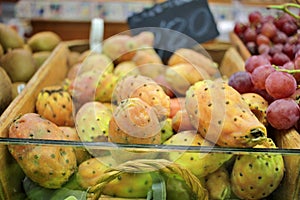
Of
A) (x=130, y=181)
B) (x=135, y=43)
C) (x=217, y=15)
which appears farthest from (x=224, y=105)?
(x=217, y=15)

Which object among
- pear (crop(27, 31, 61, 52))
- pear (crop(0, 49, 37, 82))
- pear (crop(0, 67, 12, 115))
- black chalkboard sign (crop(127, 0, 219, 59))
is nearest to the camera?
pear (crop(0, 67, 12, 115))

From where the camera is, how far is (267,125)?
2.63ft

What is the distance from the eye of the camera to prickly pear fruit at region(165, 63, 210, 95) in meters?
1.01

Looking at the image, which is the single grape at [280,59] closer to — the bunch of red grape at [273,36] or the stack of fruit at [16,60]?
the bunch of red grape at [273,36]

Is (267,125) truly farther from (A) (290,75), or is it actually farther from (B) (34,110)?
(B) (34,110)

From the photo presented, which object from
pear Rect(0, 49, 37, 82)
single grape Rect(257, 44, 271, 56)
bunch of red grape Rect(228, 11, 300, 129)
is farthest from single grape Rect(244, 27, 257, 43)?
pear Rect(0, 49, 37, 82)

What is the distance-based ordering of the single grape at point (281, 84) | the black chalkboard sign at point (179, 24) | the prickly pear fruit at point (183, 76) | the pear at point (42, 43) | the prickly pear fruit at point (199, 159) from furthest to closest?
the pear at point (42, 43)
the black chalkboard sign at point (179, 24)
the prickly pear fruit at point (183, 76)
the single grape at point (281, 84)
the prickly pear fruit at point (199, 159)

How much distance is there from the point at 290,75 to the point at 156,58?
0.46m

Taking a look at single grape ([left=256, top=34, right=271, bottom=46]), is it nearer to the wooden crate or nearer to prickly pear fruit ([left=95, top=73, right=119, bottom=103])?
the wooden crate

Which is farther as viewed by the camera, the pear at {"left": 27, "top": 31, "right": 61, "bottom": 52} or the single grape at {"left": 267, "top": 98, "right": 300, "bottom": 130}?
the pear at {"left": 27, "top": 31, "right": 61, "bottom": 52}

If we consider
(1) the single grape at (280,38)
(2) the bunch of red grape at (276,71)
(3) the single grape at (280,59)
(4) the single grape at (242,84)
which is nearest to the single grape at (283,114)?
(2) the bunch of red grape at (276,71)

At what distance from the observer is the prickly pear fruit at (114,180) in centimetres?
68

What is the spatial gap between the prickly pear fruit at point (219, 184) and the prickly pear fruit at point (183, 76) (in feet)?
1.05

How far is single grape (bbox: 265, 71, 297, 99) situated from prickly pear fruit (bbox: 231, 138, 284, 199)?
156mm
